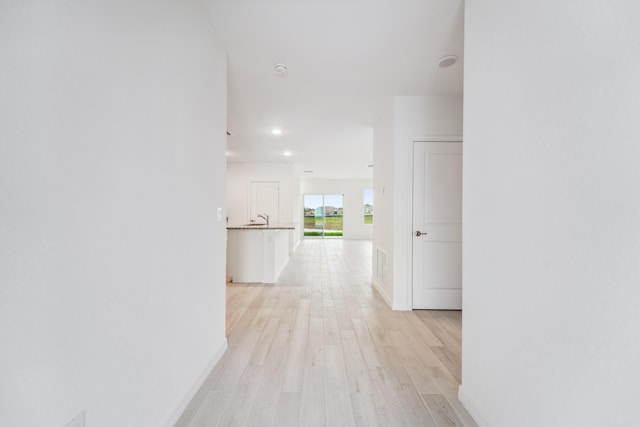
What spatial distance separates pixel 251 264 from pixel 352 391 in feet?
10.4

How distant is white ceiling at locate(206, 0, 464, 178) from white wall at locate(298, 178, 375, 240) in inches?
300

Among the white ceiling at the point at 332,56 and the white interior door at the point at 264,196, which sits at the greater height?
the white ceiling at the point at 332,56

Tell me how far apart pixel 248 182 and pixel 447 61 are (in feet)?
19.2

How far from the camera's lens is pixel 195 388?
179cm

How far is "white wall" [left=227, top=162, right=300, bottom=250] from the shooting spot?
7.40m

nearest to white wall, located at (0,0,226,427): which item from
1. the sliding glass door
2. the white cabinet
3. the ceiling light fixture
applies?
the ceiling light fixture

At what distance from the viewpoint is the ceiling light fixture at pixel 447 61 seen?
2426 millimetres

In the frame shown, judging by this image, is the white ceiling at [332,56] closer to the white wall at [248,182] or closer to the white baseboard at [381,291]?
the white baseboard at [381,291]

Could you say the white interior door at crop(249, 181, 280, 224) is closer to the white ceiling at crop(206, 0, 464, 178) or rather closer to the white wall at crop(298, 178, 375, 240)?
the white ceiling at crop(206, 0, 464, 178)

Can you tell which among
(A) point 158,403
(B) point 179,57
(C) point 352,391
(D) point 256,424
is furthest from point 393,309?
(B) point 179,57
